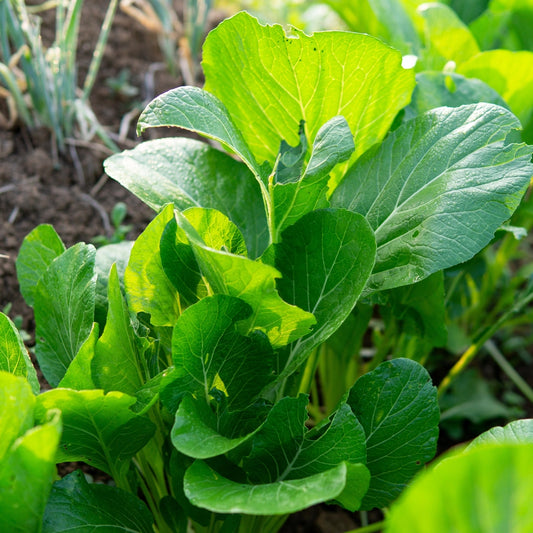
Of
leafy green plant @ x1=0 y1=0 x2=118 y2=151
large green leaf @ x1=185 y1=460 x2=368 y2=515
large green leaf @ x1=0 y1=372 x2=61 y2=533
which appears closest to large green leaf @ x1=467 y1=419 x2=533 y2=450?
large green leaf @ x1=185 y1=460 x2=368 y2=515

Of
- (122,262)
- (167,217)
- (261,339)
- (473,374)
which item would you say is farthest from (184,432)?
(473,374)

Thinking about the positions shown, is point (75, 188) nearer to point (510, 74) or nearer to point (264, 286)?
point (264, 286)

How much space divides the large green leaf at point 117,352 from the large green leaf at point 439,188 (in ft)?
1.22

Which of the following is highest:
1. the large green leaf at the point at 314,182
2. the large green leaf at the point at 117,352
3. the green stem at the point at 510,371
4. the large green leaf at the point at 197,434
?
the large green leaf at the point at 314,182

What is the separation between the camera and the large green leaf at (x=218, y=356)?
2.67 ft

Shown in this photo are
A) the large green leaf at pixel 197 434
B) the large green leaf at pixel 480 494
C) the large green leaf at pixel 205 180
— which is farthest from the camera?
the large green leaf at pixel 205 180

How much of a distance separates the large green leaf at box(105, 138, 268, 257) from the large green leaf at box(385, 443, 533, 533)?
2.21 ft

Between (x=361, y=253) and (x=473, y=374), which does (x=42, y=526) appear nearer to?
(x=361, y=253)

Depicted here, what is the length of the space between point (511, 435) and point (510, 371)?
108 cm

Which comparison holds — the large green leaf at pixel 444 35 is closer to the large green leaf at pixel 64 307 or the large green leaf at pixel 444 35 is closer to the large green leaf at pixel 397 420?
the large green leaf at pixel 397 420

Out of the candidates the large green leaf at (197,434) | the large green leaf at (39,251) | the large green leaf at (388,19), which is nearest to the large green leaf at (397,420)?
the large green leaf at (197,434)

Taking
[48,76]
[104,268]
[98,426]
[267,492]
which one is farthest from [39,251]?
[48,76]

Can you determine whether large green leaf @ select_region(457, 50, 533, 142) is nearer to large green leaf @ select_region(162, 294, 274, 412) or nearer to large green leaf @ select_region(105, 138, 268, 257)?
large green leaf @ select_region(105, 138, 268, 257)

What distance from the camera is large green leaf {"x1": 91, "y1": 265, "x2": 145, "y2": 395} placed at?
83cm
